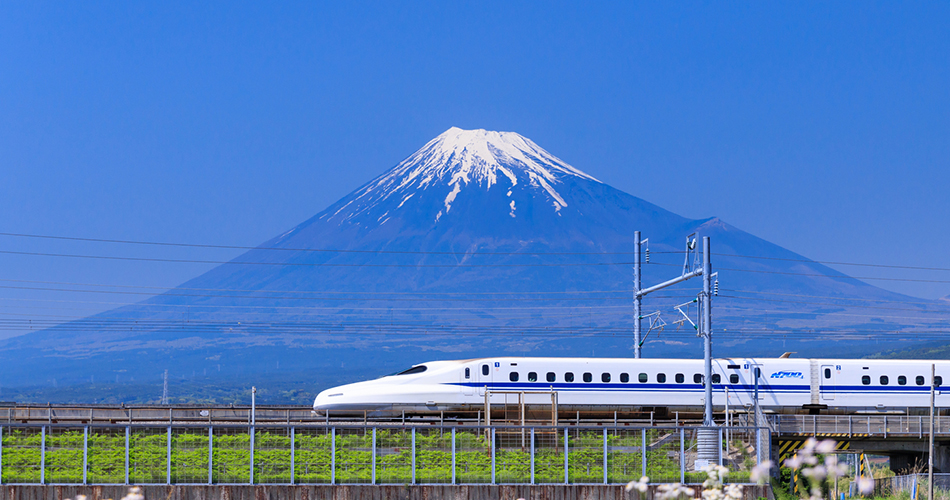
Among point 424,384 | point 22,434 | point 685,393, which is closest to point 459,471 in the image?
point 22,434

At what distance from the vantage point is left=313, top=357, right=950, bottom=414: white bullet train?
46.8m

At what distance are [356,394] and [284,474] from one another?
15.1 meters

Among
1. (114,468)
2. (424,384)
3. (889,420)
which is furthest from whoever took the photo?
(424,384)

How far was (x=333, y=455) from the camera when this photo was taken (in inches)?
1221

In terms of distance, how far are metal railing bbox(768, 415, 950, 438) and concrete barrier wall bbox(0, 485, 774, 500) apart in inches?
459

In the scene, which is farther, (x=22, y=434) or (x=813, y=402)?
(x=813, y=402)

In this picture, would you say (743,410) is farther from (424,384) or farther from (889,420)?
(424,384)

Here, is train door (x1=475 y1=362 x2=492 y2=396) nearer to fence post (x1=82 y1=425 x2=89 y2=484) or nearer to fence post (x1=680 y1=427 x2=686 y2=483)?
fence post (x1=680 y1=427 x2=686 y2=483)

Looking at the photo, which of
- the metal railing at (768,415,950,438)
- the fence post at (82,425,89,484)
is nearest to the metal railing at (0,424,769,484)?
the fence post at (82,425,89,484)

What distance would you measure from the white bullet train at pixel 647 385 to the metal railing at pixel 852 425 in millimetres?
A: 3803

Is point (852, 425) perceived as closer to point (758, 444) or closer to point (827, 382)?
point (827, 382)

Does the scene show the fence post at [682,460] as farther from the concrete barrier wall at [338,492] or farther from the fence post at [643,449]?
the fence post at [643,449]

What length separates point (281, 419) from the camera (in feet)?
155

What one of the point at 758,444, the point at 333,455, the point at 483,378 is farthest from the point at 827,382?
the point at 333,455
